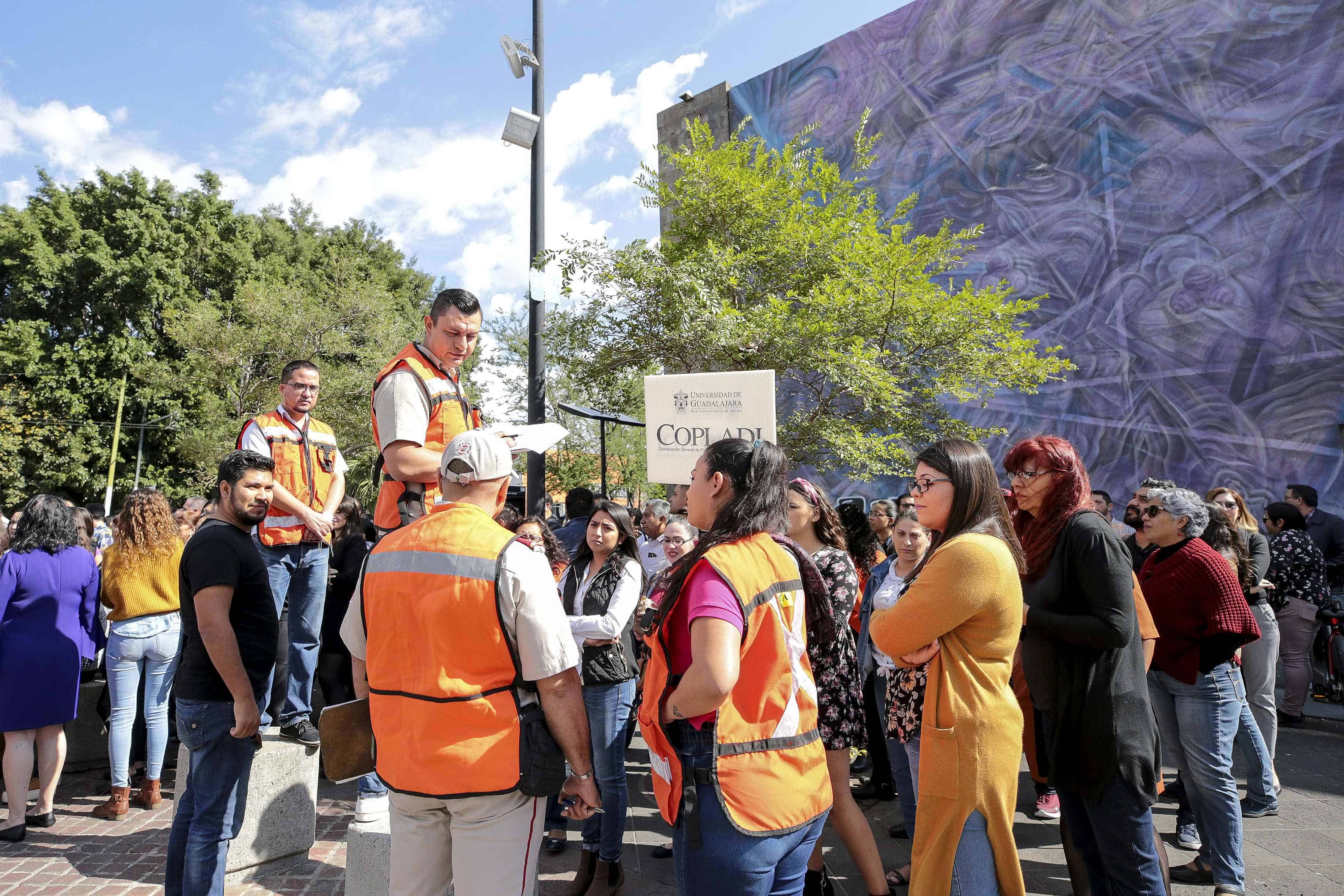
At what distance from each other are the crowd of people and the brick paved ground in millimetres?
169

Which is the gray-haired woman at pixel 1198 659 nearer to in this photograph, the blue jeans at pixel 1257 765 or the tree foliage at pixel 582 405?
the blue jeans at pixel 1257 765

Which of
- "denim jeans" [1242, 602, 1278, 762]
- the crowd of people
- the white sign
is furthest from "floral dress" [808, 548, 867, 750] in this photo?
"denim jeans" [1242, 602, 1278, 762]

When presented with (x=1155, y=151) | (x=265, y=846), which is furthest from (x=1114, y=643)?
(x=1155, y=151)

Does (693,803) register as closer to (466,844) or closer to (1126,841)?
(466,844)

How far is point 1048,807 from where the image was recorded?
5145mm

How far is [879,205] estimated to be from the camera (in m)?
21.2

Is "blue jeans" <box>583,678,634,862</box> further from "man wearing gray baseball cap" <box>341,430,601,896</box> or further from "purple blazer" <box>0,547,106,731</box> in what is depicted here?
"purple blazer" <box>0,547,106,731</box>

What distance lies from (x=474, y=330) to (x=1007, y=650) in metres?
2.37

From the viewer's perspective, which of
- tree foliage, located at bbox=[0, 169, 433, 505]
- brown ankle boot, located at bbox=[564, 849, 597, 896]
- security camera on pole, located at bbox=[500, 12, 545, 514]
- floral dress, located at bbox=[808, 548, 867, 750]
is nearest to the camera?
floral dress, located at bbox=[808, 548, 867, 750]

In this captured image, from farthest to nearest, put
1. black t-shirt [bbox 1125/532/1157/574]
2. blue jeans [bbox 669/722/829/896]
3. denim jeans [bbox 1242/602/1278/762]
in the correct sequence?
black t-shirt [bbox 1125/532/1157/574] → denim jeans [bbox 1242/602/1278/762] → blue jeans [bbox 669/722/829/896]

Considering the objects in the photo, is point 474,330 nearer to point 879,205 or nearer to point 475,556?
point 475,556

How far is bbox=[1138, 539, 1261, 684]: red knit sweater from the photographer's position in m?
4.09

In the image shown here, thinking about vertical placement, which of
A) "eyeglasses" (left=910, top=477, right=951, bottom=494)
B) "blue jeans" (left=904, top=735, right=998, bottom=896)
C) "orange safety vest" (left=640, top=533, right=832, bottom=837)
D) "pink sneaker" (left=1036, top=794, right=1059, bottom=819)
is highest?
"eyeglasses" (left=910, top=477, right=951, bottom=494)

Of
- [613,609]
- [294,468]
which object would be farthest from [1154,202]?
[294,468]
